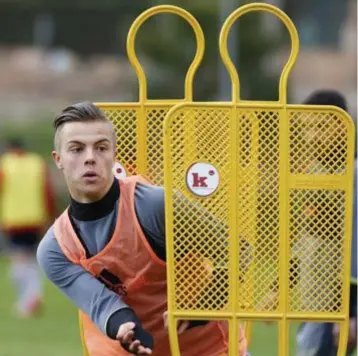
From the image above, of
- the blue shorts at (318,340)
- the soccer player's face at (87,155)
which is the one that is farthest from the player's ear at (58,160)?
the blue shorts at (318,340)

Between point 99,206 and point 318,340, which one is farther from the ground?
point 99,206

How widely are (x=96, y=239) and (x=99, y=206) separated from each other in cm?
15

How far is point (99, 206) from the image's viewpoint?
292 inches

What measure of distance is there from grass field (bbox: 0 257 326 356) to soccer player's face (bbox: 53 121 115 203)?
23.5 ft

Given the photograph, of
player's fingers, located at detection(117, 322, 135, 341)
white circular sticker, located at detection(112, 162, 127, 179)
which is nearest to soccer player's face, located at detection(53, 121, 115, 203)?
player's fingers, located at detection(117, 322, 135, 341)

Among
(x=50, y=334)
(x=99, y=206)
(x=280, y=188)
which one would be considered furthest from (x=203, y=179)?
(x=50, y=334)

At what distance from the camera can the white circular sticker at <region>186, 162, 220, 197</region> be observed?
741 centimetres

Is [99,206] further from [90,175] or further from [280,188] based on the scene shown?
[280,188]

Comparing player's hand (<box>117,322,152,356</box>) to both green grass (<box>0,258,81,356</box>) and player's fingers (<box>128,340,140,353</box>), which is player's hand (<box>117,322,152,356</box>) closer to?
player's fingers (<box>128,340,140,353</box>)

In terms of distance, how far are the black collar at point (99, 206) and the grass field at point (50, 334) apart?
6.99 meters

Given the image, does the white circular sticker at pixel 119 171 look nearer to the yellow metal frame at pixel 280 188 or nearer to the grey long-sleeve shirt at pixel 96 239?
the grey long-sleeve shirt at pixel 96 239

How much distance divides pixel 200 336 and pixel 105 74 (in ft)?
189

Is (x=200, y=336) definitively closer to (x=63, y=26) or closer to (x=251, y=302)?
(x=251, y=302)

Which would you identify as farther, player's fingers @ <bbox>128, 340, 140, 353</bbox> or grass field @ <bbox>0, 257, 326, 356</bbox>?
grass field @ <bbox>0, 257, 326, 356</bbox>
